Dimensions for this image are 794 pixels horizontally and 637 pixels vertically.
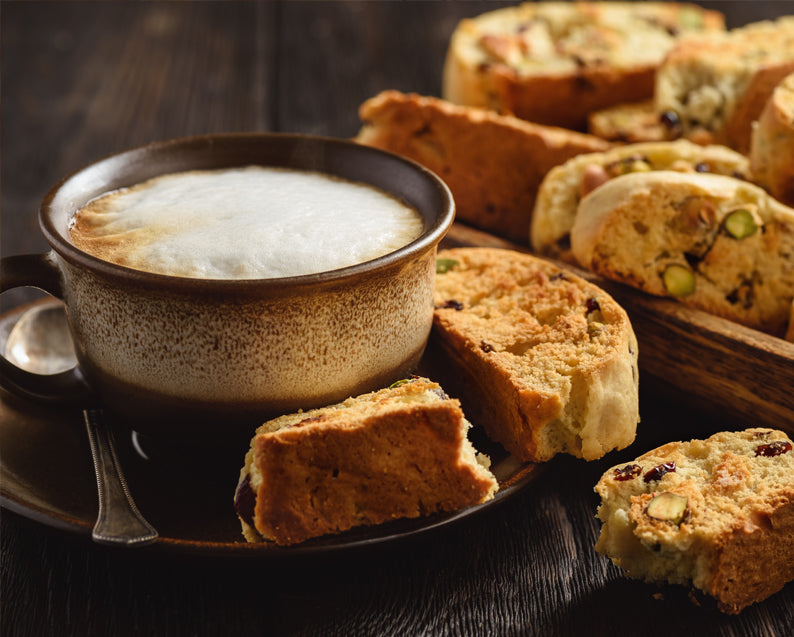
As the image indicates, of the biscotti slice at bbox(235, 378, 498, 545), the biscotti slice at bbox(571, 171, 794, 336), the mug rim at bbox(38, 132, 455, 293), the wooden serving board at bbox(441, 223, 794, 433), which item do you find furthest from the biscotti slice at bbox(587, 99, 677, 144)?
the biscotti slice at bbox(235, 378, 498, 545)

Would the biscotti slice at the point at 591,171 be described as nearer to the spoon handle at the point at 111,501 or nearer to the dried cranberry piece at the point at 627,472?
the dried cranberry piece at the point at 627,472

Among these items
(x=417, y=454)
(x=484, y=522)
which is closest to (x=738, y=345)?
(x=484, y=522)

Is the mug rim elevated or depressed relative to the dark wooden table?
elevated

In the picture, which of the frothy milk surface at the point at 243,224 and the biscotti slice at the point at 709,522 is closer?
the biscotti slice at the point at 709,522

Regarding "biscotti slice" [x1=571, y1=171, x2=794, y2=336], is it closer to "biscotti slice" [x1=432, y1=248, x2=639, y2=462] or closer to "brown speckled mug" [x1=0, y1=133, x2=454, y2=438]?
"biscotti slice" [x1=432, y1=248, x2=639, y2=462]

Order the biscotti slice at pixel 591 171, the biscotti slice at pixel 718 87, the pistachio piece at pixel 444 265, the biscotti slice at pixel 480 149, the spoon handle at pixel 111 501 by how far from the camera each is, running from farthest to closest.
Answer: the biscotti slice at pixel 718 87 < the biscotti slice at pixel 480 149 < the biscotti slice at pixel 591 171 < the pistachio piece at pixel 444 265 < the spoon handle at pixel 111 501

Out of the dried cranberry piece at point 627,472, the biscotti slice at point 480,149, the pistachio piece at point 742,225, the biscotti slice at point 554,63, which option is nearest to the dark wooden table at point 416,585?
the dried cranberry piece at point 627,472
